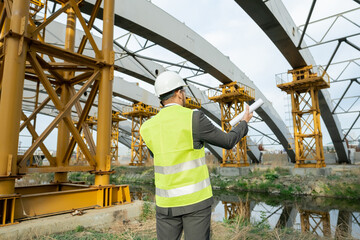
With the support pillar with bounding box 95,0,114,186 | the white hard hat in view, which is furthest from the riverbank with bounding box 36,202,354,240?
the white hard hat

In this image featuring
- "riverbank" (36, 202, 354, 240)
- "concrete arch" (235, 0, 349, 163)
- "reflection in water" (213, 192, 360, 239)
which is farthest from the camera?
"concrete arch" (235, 0, 349, 163)

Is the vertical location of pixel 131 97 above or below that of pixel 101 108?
above

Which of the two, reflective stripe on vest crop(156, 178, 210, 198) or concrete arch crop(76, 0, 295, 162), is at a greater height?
concrete arch crop(76, 0, 295, 162)

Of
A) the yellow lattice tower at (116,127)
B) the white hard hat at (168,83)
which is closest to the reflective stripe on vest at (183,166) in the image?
the white hard hat at (168,83)

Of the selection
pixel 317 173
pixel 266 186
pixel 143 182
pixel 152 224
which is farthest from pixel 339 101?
pixel 152 224

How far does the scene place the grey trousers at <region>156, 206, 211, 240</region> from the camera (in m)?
1.62

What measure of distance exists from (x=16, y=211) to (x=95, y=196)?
1.22 m

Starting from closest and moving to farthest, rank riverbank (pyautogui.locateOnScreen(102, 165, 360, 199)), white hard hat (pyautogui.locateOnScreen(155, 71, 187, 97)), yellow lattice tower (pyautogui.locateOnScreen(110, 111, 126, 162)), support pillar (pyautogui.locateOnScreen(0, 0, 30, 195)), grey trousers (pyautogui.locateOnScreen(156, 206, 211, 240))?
1. grey trousers (pyautogui.locateOnScreen(156, 206, 211, 240))
2. white hard hat (pyautogui.locateOnScreen(155, 71, 187, 97))
3. support pillar (pyautogui.locateOnScreen(0, 0, 30, 195))
4. riverbank (pyautogui.locateOnScreen(102, 165, 360, 199))
5. yellow lattice tower (pyautogui.locateOnScreen(110, 111, 126, 162))

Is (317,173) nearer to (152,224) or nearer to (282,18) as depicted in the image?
(282,18)

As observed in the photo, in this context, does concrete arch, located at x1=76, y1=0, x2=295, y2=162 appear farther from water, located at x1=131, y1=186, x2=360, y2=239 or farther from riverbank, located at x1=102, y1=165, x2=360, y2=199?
water, located at x1=131, y1=186, x2=360, y2=239

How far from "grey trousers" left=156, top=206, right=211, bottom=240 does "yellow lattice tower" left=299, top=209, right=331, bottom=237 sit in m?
5.07

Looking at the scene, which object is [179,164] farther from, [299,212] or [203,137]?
[299,212]

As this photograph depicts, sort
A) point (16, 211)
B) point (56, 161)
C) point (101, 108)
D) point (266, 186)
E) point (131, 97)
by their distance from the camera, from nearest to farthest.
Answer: point (16, 211), point (101, 108), point (56, 161), point (266, 186), point (131, 97)

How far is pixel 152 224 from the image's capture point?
13.4 ft
